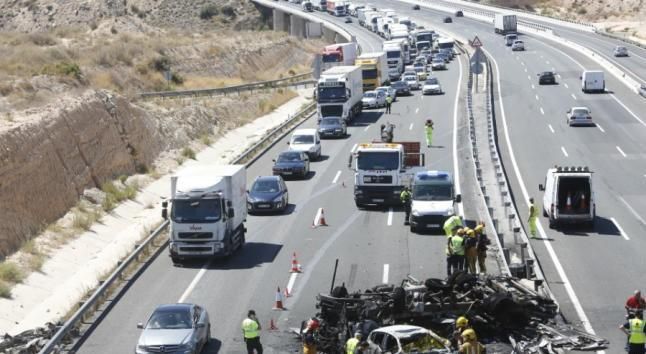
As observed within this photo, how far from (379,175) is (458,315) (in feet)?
54.6

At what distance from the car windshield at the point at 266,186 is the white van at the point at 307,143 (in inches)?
434

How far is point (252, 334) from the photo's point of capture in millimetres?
23812

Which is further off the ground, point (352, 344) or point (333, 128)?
point (352, 344)

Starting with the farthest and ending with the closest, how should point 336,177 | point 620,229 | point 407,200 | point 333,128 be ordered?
point 333,128
point 336,177
point 407,200
point 620,229

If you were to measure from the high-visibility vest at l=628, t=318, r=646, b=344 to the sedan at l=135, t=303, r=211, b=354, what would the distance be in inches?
363

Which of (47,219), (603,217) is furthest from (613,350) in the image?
(47,219)

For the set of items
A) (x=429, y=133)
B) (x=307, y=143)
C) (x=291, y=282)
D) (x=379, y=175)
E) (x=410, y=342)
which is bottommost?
(x=307, y=143)

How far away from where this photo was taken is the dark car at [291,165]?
48781 millimetres

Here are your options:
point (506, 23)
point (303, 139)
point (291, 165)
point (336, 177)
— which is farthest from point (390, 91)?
point (506, 23)

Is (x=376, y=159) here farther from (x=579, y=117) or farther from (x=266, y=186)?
(x=579, y=117)

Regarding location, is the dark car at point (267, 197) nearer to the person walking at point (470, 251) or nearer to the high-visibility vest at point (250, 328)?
the person walking at point (470, 251)

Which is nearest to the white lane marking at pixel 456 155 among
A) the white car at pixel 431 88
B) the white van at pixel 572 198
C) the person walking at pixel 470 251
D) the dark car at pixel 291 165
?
the white car at pixel 431 88

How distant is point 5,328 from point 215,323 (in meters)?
8.45

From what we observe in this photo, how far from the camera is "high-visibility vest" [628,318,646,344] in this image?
74.2 feet
